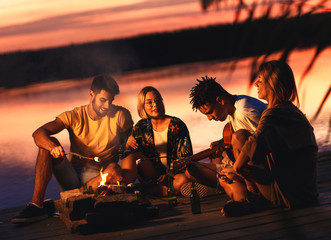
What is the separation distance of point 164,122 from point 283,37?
345cm

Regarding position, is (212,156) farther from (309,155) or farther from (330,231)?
(330,231)

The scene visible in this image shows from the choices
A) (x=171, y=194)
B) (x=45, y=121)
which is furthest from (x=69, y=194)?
(x=45, y=121)

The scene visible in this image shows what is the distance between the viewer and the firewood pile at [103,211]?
3.30 metres

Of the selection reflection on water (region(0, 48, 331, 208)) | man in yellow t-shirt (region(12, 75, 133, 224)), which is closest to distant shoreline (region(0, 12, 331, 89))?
reflection on water (region(0, 48, 331, 208))

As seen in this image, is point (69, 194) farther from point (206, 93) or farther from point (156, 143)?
point (206, 93)

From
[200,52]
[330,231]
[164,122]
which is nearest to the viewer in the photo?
[330,231]

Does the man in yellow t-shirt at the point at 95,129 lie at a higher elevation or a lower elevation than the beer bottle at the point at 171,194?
higher

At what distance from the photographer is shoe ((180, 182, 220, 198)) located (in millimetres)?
4188

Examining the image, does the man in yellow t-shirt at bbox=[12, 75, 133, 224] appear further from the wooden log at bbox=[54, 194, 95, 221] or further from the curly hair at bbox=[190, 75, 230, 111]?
the curly hair at bbox=[190, 75, 230, 111]

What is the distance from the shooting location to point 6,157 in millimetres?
10430

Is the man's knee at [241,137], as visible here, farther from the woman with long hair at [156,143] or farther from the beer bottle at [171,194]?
the woman with long hair at [156,143]

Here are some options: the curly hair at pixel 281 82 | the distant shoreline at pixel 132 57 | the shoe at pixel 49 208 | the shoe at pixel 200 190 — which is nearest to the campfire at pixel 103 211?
the shoe at pixel 49 208

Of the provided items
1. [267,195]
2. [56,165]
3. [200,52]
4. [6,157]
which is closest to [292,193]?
[267,195]

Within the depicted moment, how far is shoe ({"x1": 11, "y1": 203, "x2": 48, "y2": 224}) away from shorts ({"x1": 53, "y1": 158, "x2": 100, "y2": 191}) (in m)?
0.34
